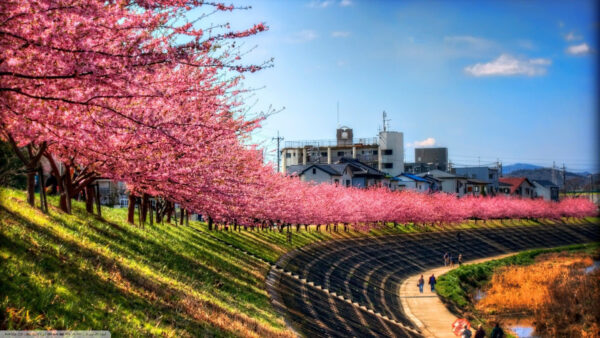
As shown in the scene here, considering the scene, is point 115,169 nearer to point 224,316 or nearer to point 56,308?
point 224,316

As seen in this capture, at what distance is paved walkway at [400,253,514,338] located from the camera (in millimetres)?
31141

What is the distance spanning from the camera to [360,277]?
41.0 meters

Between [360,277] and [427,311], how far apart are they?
6550mm

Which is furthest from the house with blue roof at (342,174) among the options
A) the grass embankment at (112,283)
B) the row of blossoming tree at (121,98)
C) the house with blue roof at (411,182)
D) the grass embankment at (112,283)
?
the row of blossoming tree at (121,98)

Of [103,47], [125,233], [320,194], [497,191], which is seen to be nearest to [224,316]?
[125,233]

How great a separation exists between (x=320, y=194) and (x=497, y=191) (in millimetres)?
80154

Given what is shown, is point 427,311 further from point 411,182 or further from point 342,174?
point 411,182

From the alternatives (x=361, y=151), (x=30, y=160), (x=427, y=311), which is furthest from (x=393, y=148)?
(x=30, y=160)

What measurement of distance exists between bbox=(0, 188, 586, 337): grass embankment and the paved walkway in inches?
571

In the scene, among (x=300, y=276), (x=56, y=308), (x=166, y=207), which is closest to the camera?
(x=56, y=308)

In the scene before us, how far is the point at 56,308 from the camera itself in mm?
8328

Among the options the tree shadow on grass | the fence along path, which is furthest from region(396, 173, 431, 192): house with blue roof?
the tree shadow on grass

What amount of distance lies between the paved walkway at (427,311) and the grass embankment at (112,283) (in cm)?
1450

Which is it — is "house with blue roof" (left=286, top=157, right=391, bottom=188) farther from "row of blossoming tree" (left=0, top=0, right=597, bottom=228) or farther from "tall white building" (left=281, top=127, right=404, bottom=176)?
"row of blossoming tree" (left=0, top=0, right=597, bottom=228)
